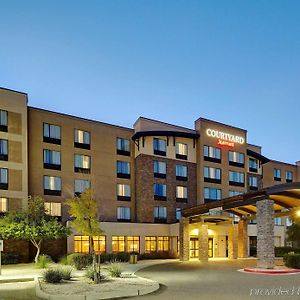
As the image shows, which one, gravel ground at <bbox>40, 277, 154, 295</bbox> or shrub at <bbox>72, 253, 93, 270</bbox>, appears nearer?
gravel ground at <bbox>40, 277, 154, 295</bbox>

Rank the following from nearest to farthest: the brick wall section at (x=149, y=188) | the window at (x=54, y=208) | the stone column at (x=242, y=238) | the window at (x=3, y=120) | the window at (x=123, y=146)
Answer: the window at (x=3, y=120) < the window at (x=54, y=208) < the stone column at (x=242, y=238) < the brick wall section at (x=149, y=188) < the window at (x=123, y=146)

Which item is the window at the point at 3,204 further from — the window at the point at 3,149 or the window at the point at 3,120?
the window at the point at 3,120

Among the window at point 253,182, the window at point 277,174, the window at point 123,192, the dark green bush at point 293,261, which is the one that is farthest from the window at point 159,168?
the window at point 277,174

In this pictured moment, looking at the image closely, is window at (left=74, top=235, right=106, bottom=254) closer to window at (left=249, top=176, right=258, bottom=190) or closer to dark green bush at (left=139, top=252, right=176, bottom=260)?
dark green bush at (left=139, top=252, right=176, bottom=260)

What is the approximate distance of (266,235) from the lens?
81.6ft

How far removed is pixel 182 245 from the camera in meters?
37.4

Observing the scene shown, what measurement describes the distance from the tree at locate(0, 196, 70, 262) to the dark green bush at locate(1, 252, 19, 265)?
9.93 ft

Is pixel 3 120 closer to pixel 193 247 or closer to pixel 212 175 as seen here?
pixel 193 247

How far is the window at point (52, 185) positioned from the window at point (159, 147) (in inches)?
453

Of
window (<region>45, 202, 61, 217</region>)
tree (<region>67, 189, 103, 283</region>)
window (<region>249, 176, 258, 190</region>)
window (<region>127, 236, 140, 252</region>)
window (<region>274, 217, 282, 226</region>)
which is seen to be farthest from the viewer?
window (<region>274, 217, 282, 226</region>)

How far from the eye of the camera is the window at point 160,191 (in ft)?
142

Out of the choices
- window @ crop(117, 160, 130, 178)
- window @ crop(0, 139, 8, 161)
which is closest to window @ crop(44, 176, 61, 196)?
window @ crop(0, 139, 8, 161)

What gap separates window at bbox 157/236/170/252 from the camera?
41031 millimetres

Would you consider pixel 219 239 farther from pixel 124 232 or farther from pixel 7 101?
pixel 7 101
